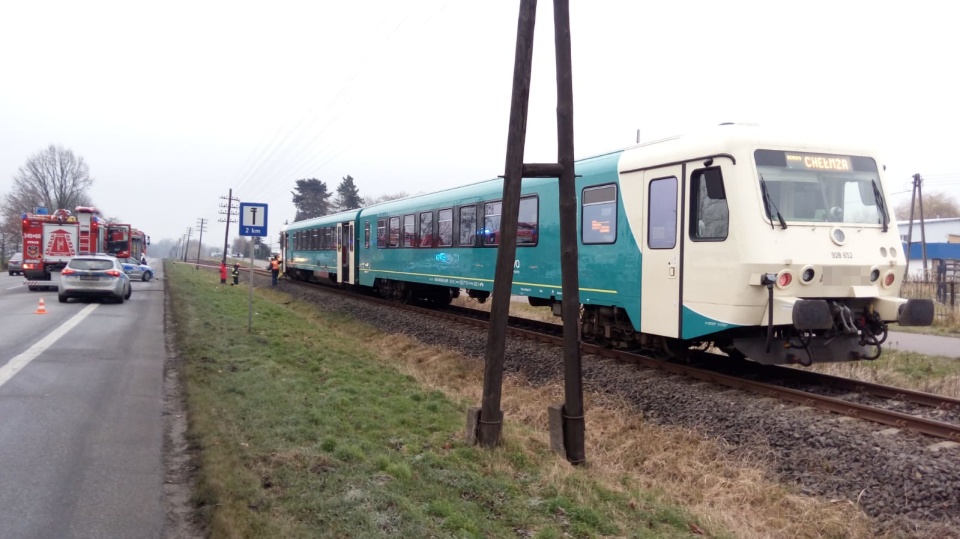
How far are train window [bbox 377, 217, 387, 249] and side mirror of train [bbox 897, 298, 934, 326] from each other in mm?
14437

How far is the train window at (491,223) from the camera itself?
13.4m

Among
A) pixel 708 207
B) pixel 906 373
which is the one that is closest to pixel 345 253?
pixel 708 207

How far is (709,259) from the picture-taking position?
8.15m

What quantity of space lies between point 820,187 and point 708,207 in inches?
55.0

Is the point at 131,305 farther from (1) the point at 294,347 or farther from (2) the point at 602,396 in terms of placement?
(2) the point at 602,396

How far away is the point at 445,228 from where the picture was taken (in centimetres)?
1602

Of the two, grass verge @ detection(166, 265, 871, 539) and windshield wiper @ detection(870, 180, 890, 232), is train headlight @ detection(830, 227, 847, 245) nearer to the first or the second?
windshield wiper @ detection(870, 180, 890, 232)

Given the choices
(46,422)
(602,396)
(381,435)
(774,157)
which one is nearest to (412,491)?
(381,435)

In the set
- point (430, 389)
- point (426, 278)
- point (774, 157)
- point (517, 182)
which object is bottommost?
point (430, 389)

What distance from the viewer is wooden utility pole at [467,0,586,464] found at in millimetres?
6152

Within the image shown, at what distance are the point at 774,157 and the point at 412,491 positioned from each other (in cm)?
586

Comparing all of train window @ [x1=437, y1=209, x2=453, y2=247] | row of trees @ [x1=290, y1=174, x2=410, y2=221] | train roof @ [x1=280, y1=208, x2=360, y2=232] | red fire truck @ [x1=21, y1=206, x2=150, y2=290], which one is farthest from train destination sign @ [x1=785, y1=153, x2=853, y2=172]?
row of trees @ [x1=290, y1=174, x2=410, y2=221]

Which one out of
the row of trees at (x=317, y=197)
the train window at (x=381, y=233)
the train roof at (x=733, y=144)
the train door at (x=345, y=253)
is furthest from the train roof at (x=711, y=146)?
the row of trees at (x=317, y=197)

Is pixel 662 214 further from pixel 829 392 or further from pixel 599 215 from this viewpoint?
pixel 829 392
